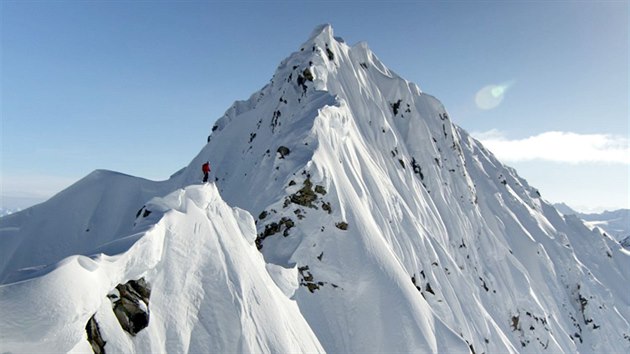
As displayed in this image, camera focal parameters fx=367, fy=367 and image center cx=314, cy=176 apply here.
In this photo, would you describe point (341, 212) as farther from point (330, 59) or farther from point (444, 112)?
point (444, 112)

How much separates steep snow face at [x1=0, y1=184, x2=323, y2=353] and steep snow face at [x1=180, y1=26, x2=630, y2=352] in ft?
17.5

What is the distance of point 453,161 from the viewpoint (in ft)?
169

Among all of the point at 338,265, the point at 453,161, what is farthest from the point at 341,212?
the point at 453,161

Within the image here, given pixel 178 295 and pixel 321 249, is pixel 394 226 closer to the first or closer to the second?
pixel 321 249

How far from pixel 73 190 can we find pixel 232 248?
41.9 metres

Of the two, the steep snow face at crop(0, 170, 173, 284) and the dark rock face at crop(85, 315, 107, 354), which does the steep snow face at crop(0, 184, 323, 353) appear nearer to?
the dark rock face at crop(85, 315, 107, 354)

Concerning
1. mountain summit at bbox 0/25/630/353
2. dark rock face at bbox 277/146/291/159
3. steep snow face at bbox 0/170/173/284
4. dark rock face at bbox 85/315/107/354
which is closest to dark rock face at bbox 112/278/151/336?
mountain summit at bbox 0/25/630/353

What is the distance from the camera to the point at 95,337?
9.51 metres

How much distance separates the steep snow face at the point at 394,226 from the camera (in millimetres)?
22031

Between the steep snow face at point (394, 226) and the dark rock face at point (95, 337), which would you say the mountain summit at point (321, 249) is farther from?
the steep snow face at point (394, 226)

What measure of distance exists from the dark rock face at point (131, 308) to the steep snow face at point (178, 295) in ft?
0.86

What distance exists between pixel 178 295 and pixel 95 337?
304 centimetres

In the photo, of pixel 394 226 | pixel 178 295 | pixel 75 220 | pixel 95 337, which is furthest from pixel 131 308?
pixel 75 220

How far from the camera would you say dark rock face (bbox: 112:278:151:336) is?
10469 millimetres
